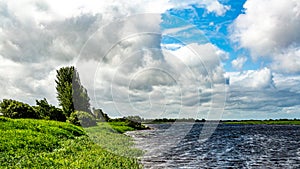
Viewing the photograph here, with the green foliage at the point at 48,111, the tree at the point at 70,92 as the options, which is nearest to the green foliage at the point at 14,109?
the green foliage at the point at 48,111

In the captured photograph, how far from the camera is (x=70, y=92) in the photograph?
71938 millimetres

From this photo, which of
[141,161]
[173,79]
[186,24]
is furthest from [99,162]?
[186,24]

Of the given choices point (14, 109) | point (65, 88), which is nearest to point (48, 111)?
point (65, 88)

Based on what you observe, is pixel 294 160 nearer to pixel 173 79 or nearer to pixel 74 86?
pixel 173 79

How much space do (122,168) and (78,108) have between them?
55.2m

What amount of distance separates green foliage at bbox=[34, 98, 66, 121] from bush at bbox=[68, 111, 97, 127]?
575 cm

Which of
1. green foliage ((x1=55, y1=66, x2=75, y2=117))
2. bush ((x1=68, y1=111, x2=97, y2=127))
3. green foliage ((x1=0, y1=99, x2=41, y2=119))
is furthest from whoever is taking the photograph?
green foliage ((x1=55, y1=66, x2=75, y2=117))

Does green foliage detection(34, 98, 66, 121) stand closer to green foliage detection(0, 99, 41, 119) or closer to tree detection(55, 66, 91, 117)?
tree detection(55, 66, 91, 117)

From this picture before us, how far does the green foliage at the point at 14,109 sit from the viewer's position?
5625cm

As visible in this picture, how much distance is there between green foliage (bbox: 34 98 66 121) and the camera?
66.6m

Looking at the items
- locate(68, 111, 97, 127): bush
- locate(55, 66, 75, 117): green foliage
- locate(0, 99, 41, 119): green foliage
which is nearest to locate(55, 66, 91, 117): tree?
locate(55, 66, 75, 117): green foliage

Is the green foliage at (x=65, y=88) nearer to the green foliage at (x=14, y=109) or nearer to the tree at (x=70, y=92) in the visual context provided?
the tree at (x=70, y=92)

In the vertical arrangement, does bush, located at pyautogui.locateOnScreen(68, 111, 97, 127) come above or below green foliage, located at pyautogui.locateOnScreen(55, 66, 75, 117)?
below

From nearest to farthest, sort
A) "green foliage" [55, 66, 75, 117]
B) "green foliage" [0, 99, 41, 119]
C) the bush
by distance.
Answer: "green foliage" [0, 99, 41, 119] < the bush < "green foliage" [55, 66, 75, 117]
